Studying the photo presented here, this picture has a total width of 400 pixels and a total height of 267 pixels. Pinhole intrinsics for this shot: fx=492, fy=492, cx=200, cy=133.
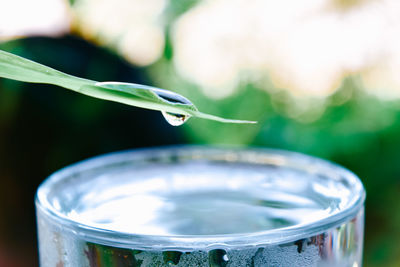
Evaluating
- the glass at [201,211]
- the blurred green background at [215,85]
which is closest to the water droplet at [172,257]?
the glass at [201,211]

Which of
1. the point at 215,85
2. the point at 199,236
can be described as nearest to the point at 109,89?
the point at 199,236

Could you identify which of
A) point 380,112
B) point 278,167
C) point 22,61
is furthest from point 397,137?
point 22,61

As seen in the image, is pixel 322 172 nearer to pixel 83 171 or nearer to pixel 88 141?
pixel 83 171

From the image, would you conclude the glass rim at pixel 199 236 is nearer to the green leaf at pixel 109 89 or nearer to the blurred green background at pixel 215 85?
the green leaf at pixel 109 89

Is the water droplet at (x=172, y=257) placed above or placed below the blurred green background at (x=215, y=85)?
below

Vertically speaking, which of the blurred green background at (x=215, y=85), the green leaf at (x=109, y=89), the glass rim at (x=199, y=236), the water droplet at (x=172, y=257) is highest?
the blurred green background at (x=215, y=85)

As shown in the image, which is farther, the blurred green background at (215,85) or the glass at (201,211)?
the blurred green background at (215,85)

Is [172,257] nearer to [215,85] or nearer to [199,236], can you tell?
[199,236]
